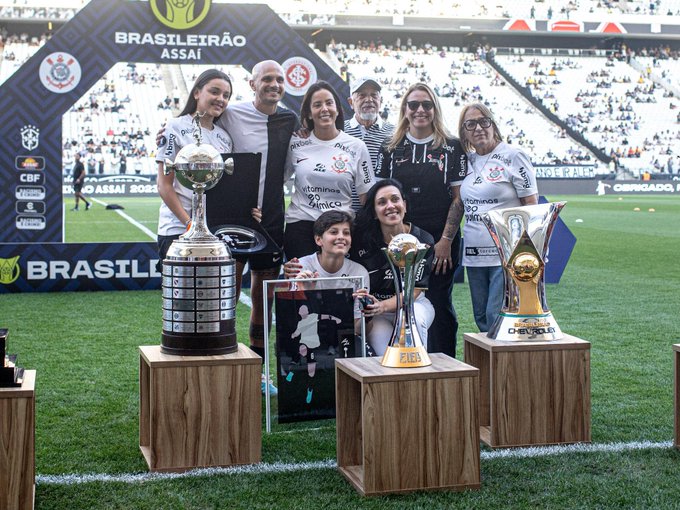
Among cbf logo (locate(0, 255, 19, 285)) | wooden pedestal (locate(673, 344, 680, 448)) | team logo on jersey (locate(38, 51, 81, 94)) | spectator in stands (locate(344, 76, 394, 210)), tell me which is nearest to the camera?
wooden pedestal (locate(673, 344, 680, 448))

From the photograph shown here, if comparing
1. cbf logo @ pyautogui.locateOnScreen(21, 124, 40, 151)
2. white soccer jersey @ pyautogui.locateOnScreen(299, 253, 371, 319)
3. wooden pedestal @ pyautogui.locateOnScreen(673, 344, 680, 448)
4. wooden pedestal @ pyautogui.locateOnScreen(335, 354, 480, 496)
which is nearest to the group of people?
white soccer jersey @ pyautogui.locateOnScreen(299, 253, 371, 319)

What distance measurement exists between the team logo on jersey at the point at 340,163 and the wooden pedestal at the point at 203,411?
1.29 m

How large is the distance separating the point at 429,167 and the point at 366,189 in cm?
37

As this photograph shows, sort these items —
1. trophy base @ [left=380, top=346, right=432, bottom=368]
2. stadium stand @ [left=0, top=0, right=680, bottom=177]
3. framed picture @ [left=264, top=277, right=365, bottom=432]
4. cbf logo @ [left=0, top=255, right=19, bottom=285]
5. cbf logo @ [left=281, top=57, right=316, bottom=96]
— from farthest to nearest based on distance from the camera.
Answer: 1. stadium stand @ [left=0, top=0, right=680, bottom=177]
2. cbf logo @ [left=281, top=57, right=316, bottom=96]
3. cbf logo @ [left=0, top=255, right=19, bottom=285]
4. framed picture @ [left=264, top=277, right=365, bottom=432]
5. trophy base @ [left=380, top=346, right=432, bottom=368]

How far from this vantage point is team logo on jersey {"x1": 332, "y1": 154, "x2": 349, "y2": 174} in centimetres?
462

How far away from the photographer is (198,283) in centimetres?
355

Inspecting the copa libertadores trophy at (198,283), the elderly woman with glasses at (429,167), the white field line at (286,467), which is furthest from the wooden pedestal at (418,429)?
the elderly woman with glasses at (429,167)

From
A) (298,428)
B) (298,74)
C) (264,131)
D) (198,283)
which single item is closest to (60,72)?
(298,74)

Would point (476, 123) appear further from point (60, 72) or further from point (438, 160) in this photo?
point (60, 72)

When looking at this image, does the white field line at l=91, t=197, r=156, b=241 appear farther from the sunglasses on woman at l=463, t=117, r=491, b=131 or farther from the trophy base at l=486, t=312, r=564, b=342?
the trophy base at l=486, t=312, r=564, b=342

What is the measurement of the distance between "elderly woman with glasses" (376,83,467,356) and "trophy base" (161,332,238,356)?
1.60m

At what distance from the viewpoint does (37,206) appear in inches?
385

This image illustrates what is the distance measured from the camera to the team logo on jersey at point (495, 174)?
4840mm

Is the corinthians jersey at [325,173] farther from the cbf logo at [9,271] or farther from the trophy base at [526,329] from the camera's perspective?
the cbf logo at [9,271]
